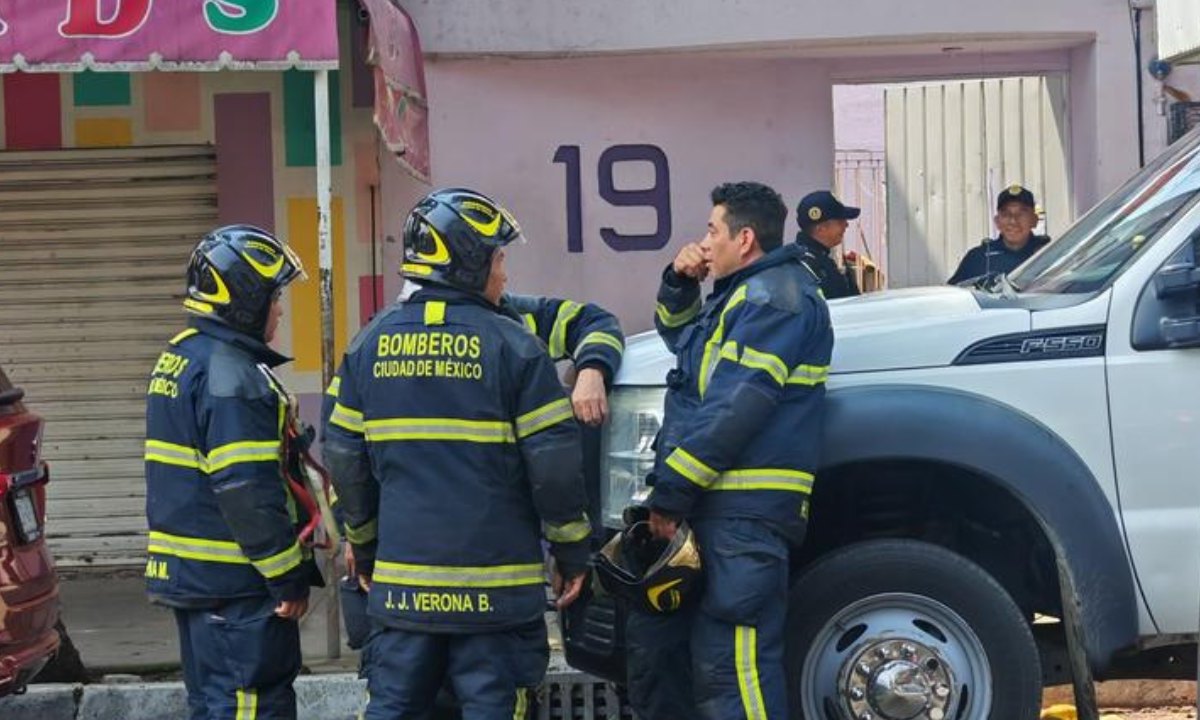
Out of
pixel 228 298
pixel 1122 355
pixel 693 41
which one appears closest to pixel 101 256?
pixel 693 41

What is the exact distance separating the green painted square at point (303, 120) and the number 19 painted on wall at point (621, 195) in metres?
1.26

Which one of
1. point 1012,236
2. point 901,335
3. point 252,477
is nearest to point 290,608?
point 252,477

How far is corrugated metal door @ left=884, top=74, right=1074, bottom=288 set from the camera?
38.7ft

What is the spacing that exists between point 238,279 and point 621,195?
198 inches

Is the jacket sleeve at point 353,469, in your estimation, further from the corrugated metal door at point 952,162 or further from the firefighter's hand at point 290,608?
the corrugated metal door at point 952,162

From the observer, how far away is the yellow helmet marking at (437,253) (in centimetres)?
537

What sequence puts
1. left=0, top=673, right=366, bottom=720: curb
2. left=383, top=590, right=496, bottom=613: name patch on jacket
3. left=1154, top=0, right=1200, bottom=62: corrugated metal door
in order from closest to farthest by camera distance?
left=383, top=590, right=496, bottom=613: name patch on jacket < left=1154, top=0, right=1200, bottom=62: corrugated metal door < left=0, top=673, right=366, bottom=720: curb

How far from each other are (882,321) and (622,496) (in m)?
0.97

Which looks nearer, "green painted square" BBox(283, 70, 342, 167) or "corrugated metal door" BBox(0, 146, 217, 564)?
"green painted square" BBox(283, 70, 342, 167)

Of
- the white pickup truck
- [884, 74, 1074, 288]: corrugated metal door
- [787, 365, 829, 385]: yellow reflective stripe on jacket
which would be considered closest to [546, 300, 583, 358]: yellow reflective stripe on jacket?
the white pickup truck

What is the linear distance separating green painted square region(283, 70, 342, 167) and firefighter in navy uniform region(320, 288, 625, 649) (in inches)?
174

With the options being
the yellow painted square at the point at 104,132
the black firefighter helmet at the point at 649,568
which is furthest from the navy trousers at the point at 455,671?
the yellow painted square at the point at 104,132

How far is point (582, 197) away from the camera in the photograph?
1059 centimetres

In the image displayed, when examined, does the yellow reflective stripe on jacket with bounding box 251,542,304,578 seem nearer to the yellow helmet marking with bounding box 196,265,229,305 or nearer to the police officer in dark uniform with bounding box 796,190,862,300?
the yellow helmet marking with bounding box 196,265,229,305
